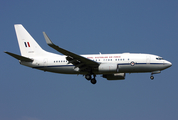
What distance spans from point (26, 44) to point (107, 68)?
1461 centimetres

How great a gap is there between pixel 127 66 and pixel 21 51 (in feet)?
57.3

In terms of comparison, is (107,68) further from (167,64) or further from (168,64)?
(168,64)

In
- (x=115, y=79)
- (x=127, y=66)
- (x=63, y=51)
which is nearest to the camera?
(x=63, y=51)

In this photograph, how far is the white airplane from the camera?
43.6 meters

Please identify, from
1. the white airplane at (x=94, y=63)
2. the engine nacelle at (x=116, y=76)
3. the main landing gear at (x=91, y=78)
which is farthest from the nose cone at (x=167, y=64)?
the main landing gear at (x=91, y=78)

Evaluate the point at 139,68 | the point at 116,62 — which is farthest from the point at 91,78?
the point at 139,68

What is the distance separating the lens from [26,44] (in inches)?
1938

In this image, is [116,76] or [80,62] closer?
[80,62]

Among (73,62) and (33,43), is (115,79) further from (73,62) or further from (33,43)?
(33,43)

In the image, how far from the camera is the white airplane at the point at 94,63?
4362 centimetres

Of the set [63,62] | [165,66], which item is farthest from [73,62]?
[165,66]

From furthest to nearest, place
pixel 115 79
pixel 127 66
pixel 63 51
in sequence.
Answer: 1. pixel 115 79
2. pixel 127 66
3. pixel 63 51

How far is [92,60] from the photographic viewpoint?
1751 inches

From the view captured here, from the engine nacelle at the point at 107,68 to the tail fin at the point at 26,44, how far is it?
1001 cm
